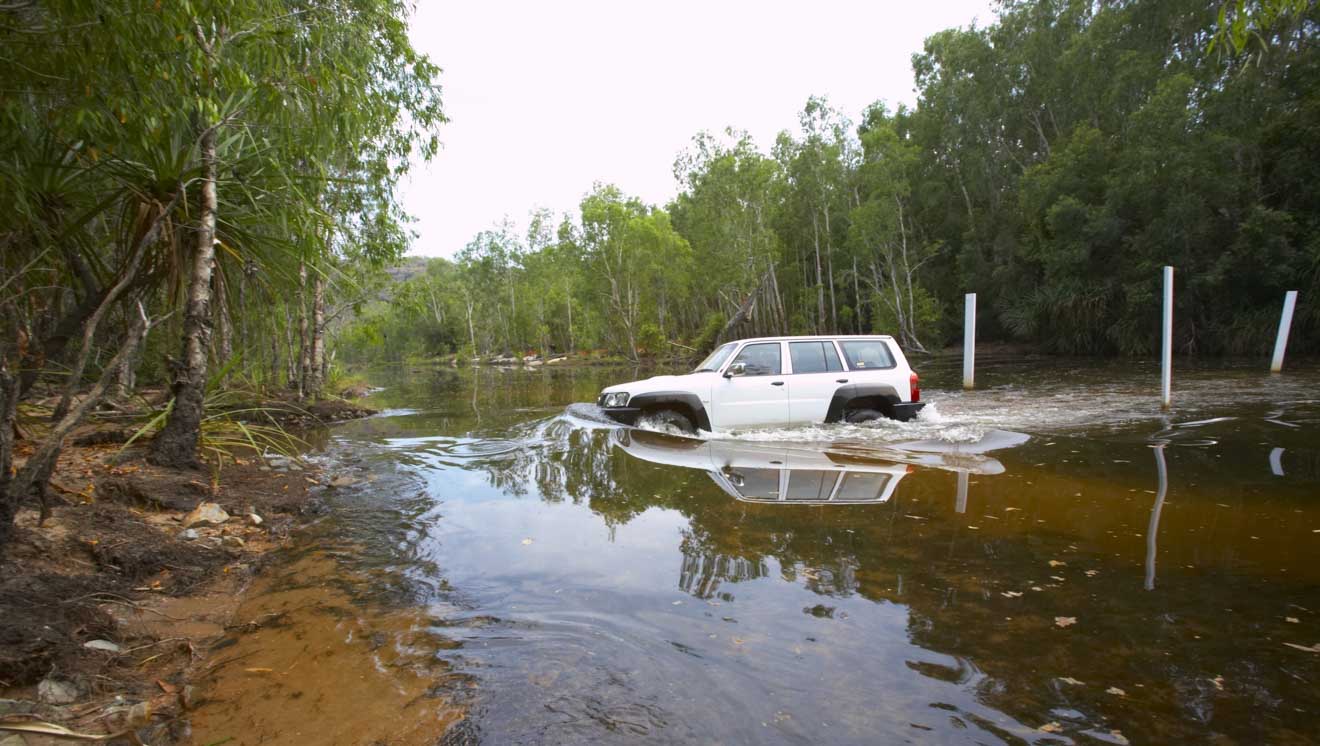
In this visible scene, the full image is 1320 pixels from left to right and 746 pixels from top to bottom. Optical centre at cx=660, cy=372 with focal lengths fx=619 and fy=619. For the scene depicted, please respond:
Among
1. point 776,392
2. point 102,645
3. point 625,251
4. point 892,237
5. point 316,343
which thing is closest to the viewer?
point 102,645

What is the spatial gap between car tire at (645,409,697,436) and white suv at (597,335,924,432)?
15 mm

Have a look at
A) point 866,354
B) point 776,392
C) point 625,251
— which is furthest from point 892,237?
point 776,392

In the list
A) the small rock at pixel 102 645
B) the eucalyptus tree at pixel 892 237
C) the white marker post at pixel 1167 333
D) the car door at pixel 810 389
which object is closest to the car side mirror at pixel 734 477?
the car door at pixel 810 389

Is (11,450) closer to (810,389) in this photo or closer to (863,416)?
(810,389)

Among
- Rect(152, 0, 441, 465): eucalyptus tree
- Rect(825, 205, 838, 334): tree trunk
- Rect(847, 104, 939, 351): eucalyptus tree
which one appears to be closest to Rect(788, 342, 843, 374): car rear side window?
Rect(152, 0, 441, 465): eucalyptus tree

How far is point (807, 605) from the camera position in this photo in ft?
12.0

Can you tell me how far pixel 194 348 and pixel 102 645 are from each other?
11.5 ft

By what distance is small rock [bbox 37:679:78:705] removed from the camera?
94.3 inches

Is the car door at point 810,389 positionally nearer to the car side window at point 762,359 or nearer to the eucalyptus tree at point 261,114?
the car side window at point 762,359

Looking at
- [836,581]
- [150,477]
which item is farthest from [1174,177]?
[150,477]

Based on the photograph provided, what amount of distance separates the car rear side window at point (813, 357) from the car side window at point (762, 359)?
0.24m

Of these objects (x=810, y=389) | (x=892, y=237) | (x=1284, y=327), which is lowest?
(x=810, y=389)

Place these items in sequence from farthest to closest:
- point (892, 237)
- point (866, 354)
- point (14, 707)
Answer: point (892, 237)
point (866, 354)
point (14, 707)

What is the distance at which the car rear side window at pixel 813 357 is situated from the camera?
9.49 metres
